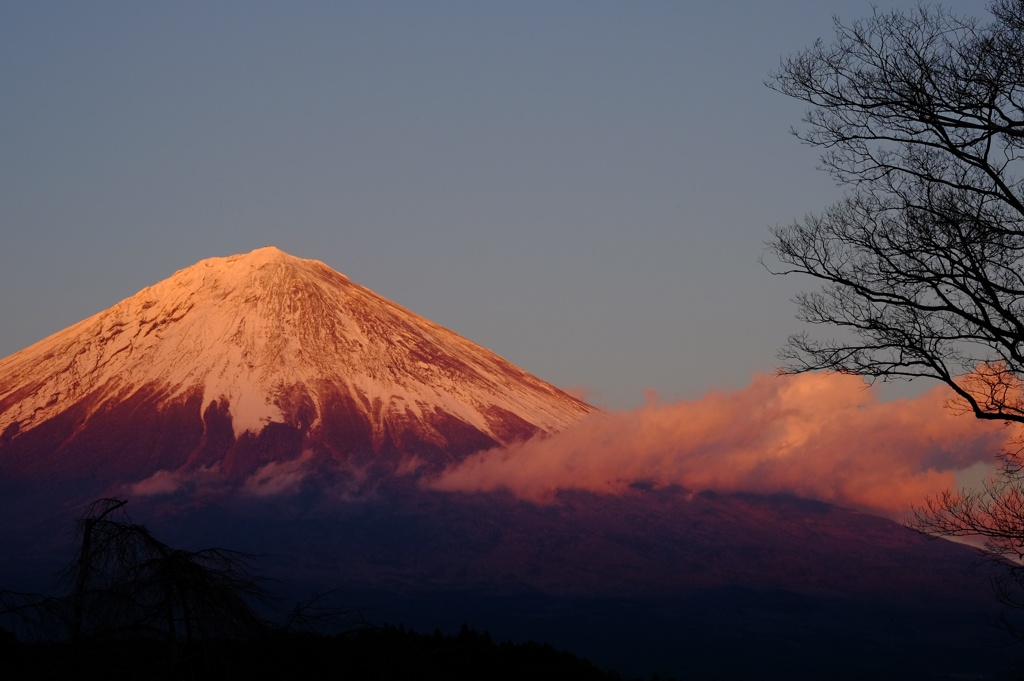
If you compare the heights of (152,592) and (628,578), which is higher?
(628,578)

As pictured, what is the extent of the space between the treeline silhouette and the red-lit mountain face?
124769 millimetres

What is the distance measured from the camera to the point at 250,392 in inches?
5487

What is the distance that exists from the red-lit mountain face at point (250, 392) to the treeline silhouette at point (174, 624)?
124769mm

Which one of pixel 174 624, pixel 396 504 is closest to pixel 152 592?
pixel 174 624

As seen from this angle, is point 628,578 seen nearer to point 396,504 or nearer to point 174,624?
point 396,504

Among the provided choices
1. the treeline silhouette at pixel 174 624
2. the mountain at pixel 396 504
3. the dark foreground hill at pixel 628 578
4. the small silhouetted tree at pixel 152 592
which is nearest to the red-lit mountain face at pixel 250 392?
the mountain at pixel 396 504

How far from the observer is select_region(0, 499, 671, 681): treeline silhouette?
837cm

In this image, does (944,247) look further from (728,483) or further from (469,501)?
(728,483)

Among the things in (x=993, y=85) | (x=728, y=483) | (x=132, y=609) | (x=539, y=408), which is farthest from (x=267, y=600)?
(x=728, y=483)

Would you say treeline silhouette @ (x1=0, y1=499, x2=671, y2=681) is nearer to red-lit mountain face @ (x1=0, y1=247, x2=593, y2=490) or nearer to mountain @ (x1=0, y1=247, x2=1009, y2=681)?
mountain @ (x1=0, y1=247, x2=1009, y2=681)

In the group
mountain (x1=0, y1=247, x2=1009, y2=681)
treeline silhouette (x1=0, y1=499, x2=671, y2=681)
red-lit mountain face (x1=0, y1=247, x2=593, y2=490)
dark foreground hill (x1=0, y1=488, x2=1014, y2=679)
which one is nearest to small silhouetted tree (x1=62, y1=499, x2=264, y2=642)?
treeline silhouette (x1=0, y1=499, x2=671, y2=681)

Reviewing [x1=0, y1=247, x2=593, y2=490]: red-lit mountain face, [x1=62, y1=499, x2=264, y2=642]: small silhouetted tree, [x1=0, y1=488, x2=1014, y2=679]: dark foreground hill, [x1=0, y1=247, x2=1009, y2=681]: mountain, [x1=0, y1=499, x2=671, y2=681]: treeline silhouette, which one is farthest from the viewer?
[x1=0, y1=247, x2=593, y2=490]: red-lit mountain face

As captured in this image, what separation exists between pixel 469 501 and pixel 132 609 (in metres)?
128

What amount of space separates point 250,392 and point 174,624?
438 feet
